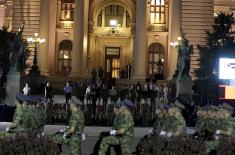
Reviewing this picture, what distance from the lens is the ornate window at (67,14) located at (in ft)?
201

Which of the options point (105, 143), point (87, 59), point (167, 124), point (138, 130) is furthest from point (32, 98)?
point (87, 59)

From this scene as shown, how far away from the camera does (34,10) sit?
58.9 metres

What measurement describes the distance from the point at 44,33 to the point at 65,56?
5.25 metres

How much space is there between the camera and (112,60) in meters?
63.7

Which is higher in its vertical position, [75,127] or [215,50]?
[215,50]

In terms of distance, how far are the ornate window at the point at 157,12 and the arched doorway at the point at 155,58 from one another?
275 cm

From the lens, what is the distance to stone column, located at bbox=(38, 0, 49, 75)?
5572 centimetres

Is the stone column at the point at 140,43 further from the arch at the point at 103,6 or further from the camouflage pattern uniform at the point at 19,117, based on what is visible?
the camouflage pattern uniform at the point at 19,117

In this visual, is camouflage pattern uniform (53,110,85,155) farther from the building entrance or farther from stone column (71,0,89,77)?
the building entrance

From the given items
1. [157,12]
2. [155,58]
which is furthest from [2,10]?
[155,58]

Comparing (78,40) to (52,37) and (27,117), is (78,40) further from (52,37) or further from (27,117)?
(27,117)

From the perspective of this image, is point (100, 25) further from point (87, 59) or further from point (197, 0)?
point (197, 0)

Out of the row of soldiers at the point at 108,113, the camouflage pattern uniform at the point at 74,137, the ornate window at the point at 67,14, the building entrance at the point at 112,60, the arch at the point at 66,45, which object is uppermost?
the ornate window at the point at 67,14

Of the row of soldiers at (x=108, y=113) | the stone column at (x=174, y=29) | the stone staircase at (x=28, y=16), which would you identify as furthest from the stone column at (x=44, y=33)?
the row of soldiers at (x=108, y=113)
